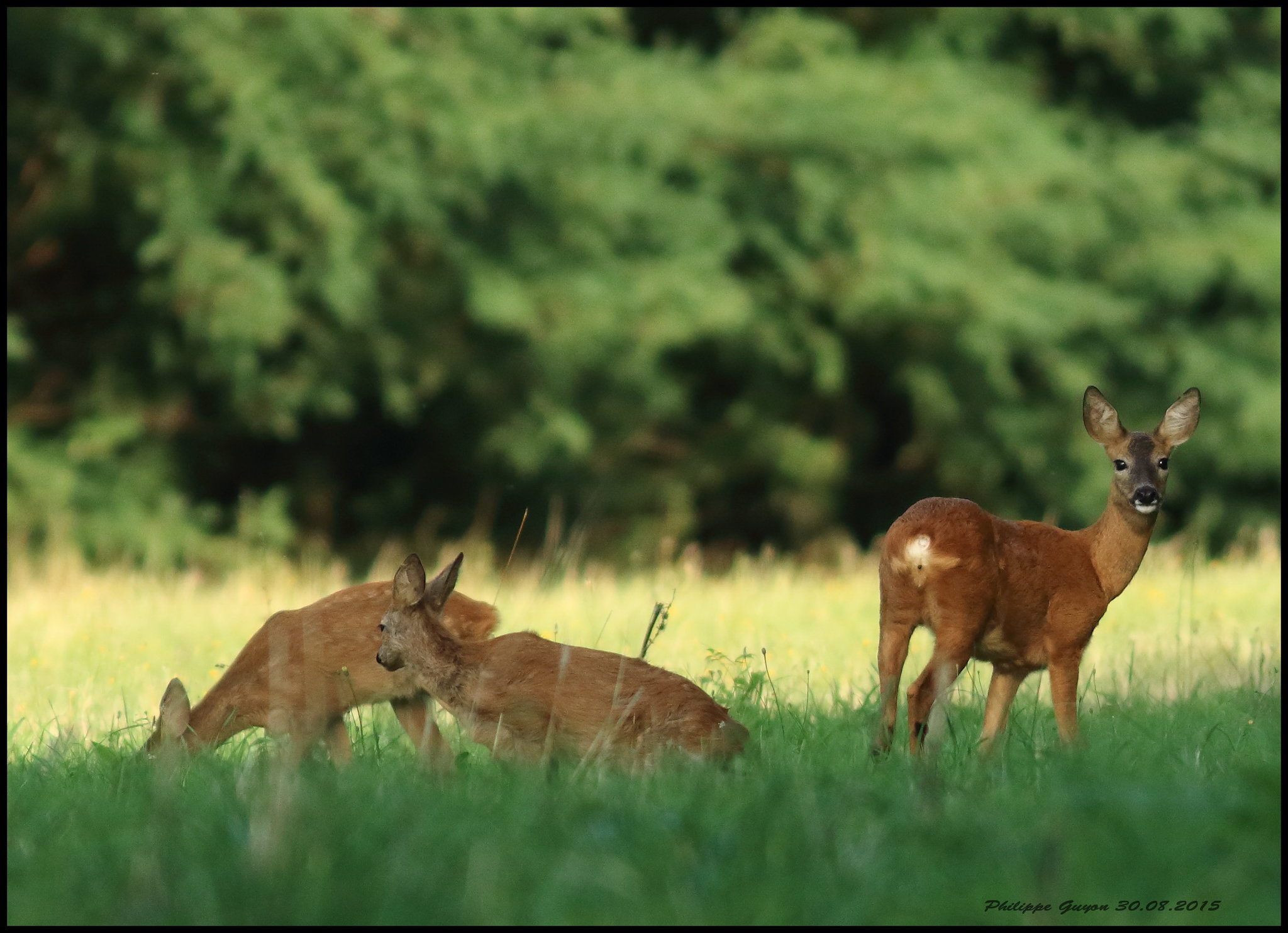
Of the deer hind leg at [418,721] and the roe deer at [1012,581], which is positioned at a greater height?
the roe deer at [1012,581]

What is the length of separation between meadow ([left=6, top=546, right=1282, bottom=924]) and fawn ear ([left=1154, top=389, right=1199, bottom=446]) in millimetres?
889

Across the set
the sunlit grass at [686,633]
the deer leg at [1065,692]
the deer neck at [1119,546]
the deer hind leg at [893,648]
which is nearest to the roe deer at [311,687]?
the sunlit grass at [686,633]

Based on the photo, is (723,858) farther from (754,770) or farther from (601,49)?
(601,49)

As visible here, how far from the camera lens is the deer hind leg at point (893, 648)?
15.1 feet

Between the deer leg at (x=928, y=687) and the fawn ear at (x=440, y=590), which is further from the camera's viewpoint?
the fawn ear at (x=440, y=590)

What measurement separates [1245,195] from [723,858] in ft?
55.4

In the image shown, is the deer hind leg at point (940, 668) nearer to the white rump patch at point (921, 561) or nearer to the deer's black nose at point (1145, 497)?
the white rump patch at point (921, 561)

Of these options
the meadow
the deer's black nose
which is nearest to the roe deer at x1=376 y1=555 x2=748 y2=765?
the meadow

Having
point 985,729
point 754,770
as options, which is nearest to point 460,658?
point 754,770

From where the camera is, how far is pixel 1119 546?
502 cm

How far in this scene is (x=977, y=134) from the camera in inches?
641

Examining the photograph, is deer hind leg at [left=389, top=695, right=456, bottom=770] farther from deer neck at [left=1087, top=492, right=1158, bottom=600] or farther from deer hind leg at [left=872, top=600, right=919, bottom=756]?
deer neck at [left=1087, top=492, right=1158, bottom=600]

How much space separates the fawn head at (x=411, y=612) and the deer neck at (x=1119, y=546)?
80.2 inches

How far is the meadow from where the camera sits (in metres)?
2.67
